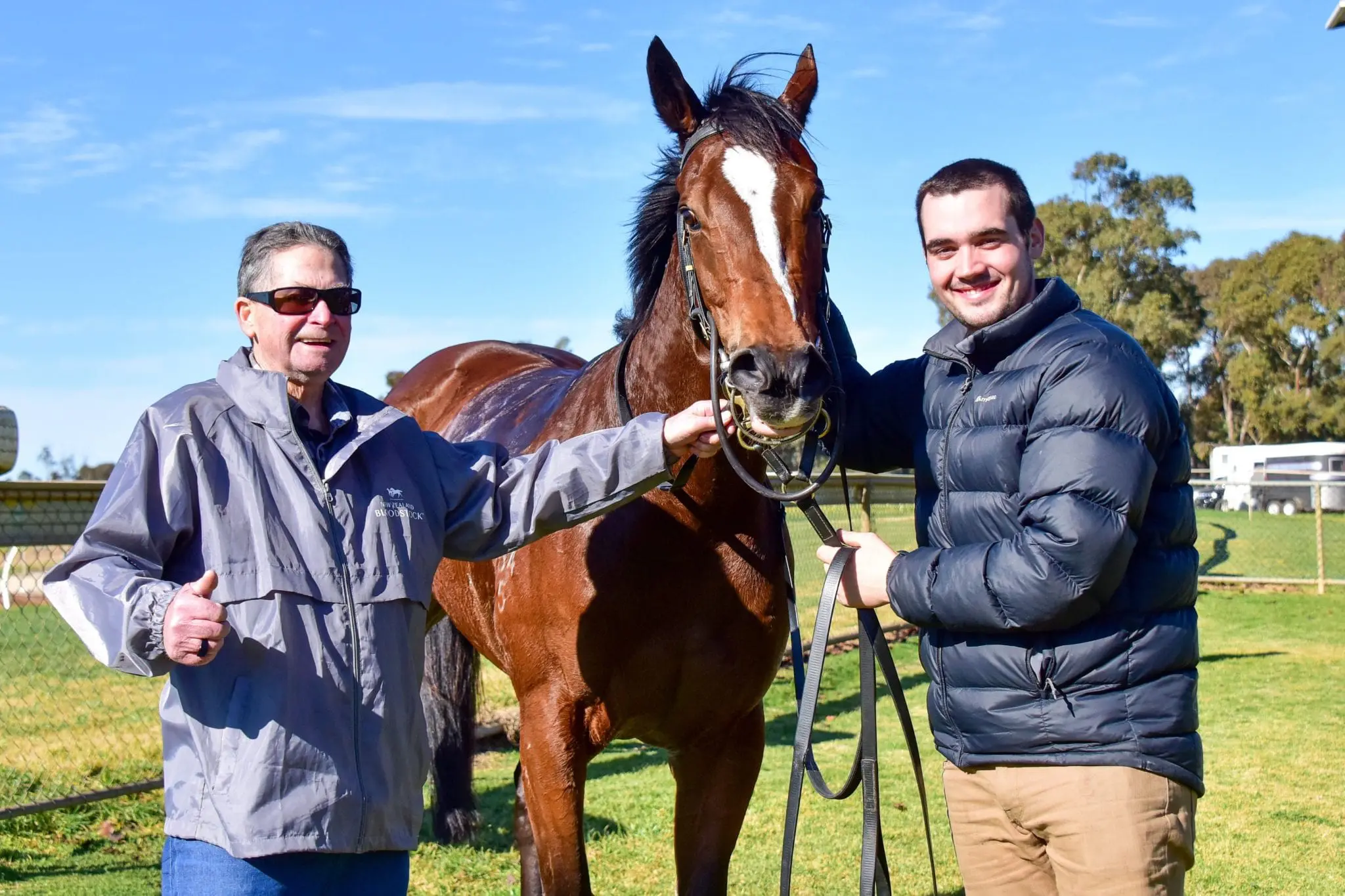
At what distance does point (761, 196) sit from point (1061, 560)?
3.43 ft

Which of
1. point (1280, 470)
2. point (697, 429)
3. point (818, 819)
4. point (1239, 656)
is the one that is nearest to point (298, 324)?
point (697, 429)

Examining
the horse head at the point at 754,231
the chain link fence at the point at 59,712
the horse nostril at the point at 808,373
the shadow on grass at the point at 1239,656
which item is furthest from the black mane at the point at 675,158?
the shadow on grass at the point at 1239,656

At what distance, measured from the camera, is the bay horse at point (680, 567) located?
256cm

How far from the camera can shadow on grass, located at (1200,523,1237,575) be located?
1602 cm

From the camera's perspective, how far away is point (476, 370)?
5.69m

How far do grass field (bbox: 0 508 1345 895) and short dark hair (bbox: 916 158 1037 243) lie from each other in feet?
10.6

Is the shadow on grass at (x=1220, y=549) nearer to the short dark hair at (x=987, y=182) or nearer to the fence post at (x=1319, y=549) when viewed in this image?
the fence post at (x=1319, y=549)

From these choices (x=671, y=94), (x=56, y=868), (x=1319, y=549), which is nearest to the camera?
(x=671, y=94)

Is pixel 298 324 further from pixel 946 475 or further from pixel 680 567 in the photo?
pixel 946 475

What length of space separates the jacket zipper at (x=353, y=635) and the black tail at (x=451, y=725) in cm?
312

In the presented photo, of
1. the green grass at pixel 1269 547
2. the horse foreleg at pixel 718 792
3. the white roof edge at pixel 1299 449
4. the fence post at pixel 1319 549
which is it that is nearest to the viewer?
the horse foreleg at pixel 718 792

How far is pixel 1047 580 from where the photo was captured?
2.02m

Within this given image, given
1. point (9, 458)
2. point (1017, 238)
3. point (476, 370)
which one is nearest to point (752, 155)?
point (1017, 238)

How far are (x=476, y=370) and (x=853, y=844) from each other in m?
2.95
